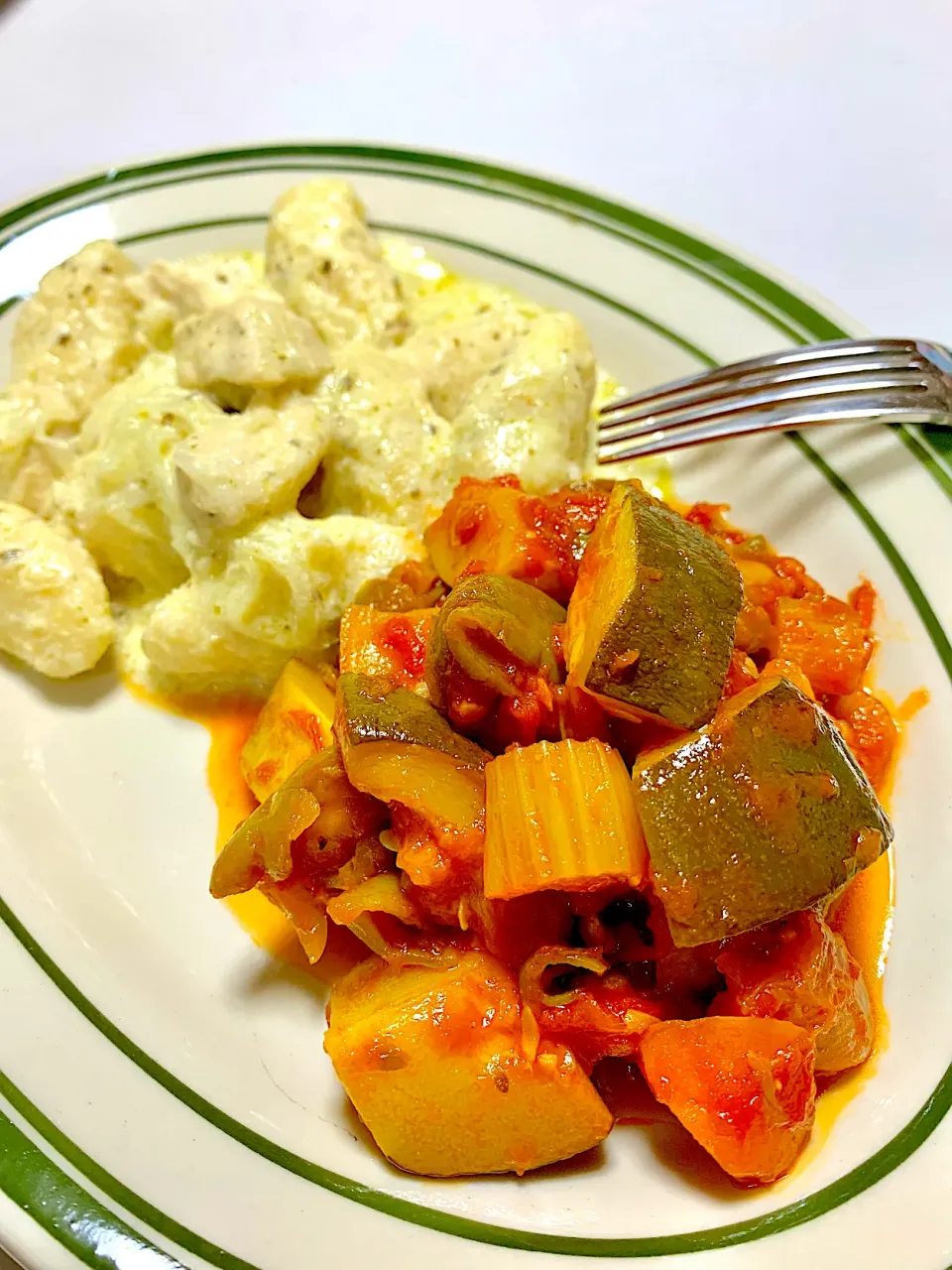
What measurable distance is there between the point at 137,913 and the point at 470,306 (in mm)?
1623

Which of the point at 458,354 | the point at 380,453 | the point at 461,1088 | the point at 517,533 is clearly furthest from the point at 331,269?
the point at 461,1088

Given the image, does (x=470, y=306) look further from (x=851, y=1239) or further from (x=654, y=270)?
(x=851, y=1239)

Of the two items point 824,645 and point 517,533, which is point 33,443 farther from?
point 824,645

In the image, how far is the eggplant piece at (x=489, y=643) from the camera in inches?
62.1

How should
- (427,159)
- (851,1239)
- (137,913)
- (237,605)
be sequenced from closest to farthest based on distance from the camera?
(851,1239) → (137,913) → (237,605) → (427,159)

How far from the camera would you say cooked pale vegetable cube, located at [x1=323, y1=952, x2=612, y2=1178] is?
56.3 inches

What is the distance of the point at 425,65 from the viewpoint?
3785 millimetres

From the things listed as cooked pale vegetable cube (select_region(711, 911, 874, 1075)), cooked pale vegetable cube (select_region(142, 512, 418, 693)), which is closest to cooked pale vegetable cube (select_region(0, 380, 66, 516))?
cooked pale vegetable cube (select_region(142, 512, 418, 693))

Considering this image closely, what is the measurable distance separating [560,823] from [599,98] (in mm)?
3204

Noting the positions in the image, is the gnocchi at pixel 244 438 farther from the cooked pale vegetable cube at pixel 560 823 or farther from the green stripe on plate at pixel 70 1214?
the green stripe on plate at pixel 70 1214

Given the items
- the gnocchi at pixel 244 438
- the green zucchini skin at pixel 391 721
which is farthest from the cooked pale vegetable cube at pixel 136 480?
the green zucchini skin at pixel 391 721

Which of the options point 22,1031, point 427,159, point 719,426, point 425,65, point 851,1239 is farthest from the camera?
point 425,65

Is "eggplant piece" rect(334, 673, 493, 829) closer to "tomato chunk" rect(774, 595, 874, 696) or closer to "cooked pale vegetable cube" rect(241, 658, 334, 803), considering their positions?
"cooked pale vegetable cube" rect(241, 658, 334, 803)

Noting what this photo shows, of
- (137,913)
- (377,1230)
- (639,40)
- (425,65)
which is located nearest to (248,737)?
(137,913)
